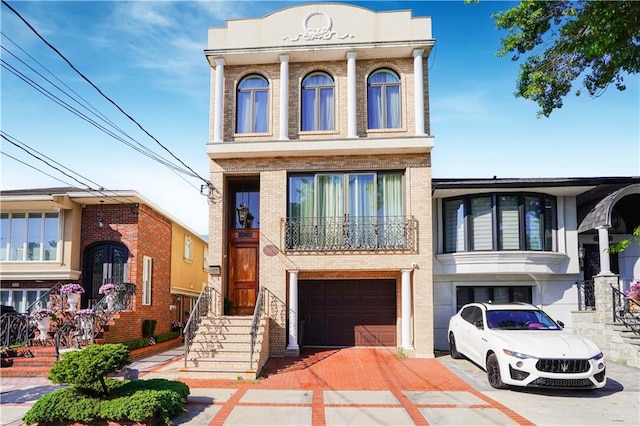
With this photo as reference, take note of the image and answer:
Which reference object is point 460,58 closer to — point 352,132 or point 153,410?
point 352,132

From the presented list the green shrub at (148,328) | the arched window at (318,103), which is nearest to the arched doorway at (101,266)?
the green shrub at (148,328)

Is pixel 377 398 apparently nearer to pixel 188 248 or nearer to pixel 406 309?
pixel 406 309

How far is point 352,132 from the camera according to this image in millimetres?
14594

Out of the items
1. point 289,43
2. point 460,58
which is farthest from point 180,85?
point 460,58

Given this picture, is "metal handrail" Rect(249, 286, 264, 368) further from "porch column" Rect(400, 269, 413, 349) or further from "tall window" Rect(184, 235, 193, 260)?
"tall window" Rect(184, 235, 193, 260)

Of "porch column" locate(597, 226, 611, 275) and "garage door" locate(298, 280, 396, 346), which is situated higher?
"porch column" locate(597, 226, 611, 275)

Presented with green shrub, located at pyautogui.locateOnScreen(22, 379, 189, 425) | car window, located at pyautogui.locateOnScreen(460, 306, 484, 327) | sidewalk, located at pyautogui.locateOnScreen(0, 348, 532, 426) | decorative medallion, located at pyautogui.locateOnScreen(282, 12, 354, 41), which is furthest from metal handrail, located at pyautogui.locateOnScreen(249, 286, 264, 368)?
decorative medallion, located at pyautogui.locateOnScreen(282, 12, 354, 41)

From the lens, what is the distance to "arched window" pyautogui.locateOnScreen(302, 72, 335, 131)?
15188mm

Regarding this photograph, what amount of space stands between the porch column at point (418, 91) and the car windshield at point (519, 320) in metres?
5.65

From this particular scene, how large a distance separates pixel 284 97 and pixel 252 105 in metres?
1.16

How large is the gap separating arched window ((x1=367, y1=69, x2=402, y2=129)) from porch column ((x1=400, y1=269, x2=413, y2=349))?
4.52 m

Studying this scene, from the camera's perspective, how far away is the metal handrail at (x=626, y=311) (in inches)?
518

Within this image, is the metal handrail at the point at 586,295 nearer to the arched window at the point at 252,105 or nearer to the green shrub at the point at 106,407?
the arched window at the point at 252,105

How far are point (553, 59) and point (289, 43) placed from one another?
24.2 ft
